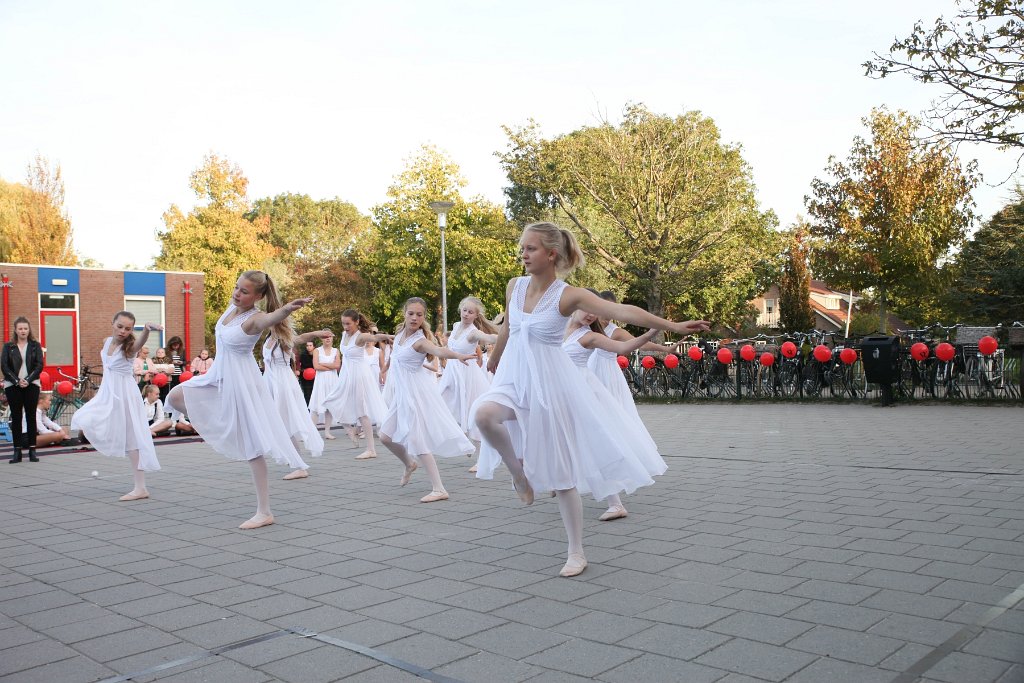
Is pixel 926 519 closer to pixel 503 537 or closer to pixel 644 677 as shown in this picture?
pixel 503 537

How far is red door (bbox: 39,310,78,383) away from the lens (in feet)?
104

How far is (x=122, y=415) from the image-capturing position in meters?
8.71

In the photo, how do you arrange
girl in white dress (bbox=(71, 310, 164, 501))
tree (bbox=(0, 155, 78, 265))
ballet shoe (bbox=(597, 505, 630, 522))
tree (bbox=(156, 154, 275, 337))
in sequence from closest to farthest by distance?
1. ballet shoe (bbox=(597, 505, 630, 522))
2. girl in white dress (bbox=(71, 310, 164, 501))
3. tree (bbox=(0, 155, 78, 265))
4. tree (bbox=(156, 154, 275, 337))

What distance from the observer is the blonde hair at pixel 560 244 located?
5.30 meters

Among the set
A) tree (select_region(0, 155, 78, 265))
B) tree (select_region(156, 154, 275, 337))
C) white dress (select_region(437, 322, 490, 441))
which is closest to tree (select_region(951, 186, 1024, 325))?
white dress (select_region(437, 322, 490, 441))

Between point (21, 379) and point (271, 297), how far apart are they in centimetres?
682

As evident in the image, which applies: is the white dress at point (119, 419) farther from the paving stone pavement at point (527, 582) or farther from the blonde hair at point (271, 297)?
the blonde hair at point (271, 297)

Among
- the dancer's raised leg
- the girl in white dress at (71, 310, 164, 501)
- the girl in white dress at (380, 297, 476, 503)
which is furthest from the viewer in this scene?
the girl in white dress at (71, 310, 164, 501)

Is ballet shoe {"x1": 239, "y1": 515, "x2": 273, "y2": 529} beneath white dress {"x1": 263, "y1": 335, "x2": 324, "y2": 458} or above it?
beneath

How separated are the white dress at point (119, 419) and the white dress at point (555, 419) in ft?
15.6

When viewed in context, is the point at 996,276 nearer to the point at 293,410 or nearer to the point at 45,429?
the point at 293,410

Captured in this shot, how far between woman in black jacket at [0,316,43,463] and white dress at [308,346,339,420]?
13.3 feet

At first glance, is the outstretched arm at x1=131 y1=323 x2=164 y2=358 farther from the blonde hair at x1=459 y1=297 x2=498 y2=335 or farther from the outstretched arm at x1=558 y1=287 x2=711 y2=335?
the outstretched arm at x1=558 y1=287 x2=711 y2=335


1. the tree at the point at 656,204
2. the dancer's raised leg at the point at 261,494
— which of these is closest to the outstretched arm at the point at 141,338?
the dancer's raised leg at the point at 261,494
